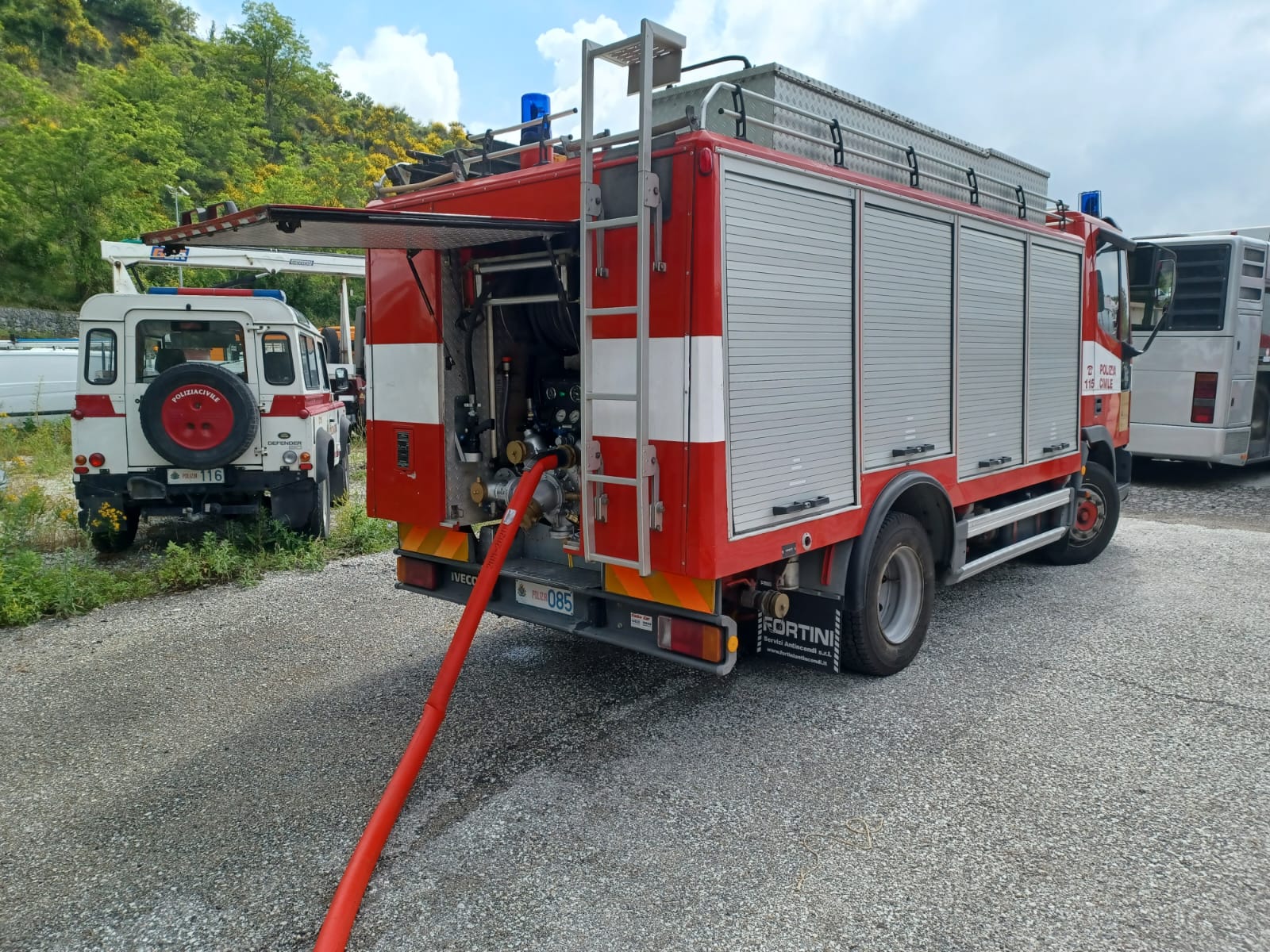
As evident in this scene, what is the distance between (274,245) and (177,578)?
4063 mm

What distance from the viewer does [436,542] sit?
4805mm

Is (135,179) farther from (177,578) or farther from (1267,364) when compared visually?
(1267,364)

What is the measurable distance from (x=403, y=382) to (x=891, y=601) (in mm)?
3026

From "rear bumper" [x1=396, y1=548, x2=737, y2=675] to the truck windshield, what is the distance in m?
4.30

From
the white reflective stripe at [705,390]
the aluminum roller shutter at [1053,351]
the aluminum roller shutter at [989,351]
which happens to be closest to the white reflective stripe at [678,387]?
the white reflective stripe at [705,390]

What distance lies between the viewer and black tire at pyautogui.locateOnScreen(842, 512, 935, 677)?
4480 millimetres

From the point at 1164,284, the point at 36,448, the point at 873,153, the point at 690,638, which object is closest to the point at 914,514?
the point at 690,638

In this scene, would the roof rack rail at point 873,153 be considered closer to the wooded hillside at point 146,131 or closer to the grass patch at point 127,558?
the grass patch at point 127,558

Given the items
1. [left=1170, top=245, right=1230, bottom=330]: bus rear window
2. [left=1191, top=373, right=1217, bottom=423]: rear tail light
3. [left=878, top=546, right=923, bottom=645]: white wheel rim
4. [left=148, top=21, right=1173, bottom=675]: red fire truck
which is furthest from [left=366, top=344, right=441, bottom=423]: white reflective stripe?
[left=1191, top=373, right=1217, bottom=423]: rear tail light

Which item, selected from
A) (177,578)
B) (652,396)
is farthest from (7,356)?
(652,396)

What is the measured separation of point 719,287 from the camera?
3.48m

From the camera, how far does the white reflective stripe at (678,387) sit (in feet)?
11.4

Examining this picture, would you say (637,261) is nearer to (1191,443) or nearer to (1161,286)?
(1161,286)

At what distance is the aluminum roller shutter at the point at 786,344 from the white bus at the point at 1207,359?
325 inches
